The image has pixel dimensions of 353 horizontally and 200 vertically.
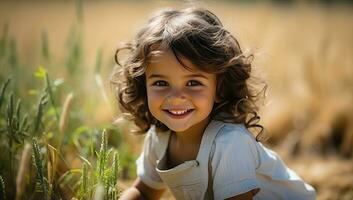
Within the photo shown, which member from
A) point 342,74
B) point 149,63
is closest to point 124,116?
point 149,63

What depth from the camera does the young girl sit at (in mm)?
2102

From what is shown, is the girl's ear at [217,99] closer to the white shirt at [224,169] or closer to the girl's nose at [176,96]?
the white shirt at [224,169]

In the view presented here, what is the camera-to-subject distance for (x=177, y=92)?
6.91 ft

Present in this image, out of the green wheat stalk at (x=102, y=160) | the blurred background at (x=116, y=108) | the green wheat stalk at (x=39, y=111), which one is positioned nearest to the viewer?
the green wheat stalk at (x=102, y=160)

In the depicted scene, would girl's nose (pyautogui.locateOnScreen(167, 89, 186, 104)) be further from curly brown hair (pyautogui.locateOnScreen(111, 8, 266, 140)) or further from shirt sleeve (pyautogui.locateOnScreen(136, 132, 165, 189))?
shirt sleeve (pyautogui.locateOnScreen(136, 132, 165, 189))

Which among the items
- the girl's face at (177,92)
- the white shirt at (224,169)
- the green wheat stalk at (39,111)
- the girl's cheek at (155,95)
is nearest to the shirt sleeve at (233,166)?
the white shirt at (224,169)

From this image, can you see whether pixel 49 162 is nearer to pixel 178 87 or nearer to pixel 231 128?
pixel 178 87

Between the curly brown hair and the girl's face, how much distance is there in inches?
1.2

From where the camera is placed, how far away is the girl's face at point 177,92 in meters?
2.10

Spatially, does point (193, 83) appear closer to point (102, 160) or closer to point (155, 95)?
point (155, 95)

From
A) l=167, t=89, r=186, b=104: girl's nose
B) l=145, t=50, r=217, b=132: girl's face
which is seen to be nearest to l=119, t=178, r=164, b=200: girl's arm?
l=145, t=50, r=217, b=132: girl's face

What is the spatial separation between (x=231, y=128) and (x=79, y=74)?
1.26 m

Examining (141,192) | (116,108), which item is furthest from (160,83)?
(116,108)

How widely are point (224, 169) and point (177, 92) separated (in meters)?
0.33
